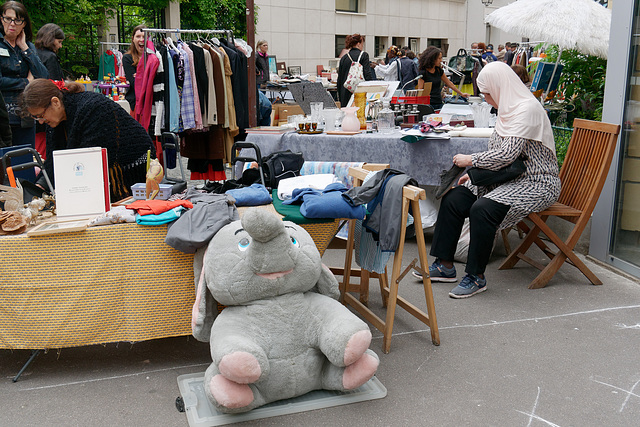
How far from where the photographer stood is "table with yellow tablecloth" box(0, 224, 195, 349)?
317 cm

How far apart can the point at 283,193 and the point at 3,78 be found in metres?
3.77

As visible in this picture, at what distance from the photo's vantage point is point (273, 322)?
9.54 ft

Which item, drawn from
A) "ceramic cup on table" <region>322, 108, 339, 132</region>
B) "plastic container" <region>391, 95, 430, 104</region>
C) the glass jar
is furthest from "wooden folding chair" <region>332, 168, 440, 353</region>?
"plastic container" <region>391, 95, 430, 104</region>

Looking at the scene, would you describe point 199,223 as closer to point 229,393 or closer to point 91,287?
point 91,287

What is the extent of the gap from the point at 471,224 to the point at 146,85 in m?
3.79

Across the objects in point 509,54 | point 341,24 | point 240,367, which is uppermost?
point 341,24

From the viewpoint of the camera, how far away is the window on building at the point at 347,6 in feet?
83.2

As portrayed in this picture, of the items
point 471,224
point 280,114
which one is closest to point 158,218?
point 471,224

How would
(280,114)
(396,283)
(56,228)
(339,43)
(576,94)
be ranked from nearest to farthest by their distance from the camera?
(56,228), (396,283), (576,94), (280,114), (339,43)

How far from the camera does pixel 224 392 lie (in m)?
2.72

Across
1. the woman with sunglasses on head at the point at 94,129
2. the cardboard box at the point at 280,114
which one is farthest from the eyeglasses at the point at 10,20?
the cardboard box at the point at 280,114

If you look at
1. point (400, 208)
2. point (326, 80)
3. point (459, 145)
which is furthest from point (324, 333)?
point (326, 80)

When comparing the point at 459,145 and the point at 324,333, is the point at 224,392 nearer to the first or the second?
the point at 324,333

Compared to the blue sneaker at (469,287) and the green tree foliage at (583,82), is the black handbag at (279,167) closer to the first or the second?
the blue sneaker at (469,287)
